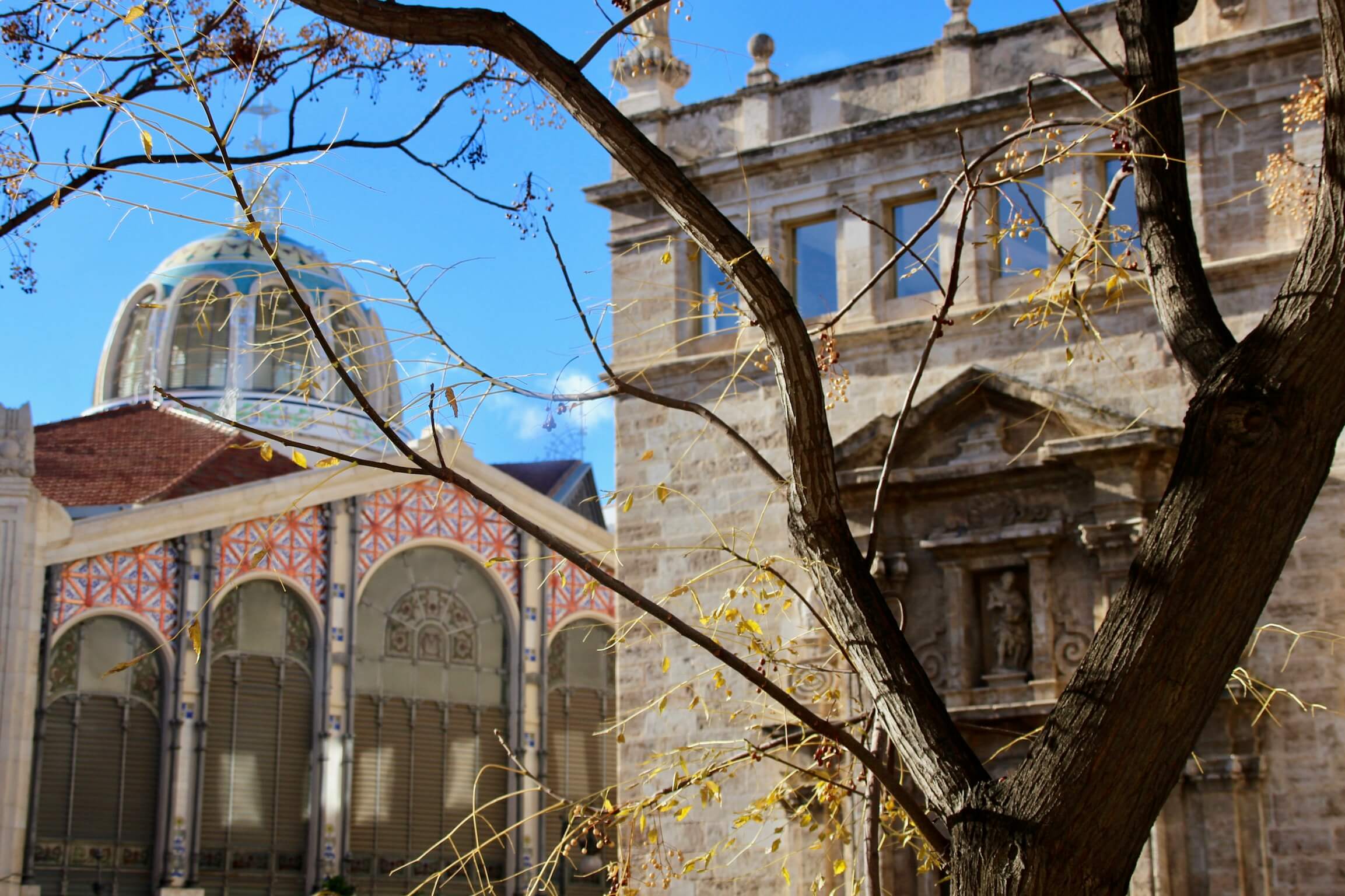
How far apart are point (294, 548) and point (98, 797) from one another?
4.31 m

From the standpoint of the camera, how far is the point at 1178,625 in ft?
16.1

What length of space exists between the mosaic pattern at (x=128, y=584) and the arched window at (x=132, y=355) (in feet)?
31.1

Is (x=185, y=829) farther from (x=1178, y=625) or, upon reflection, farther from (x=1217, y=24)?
(x=1178, y=625)

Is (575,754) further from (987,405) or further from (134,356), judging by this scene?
(987,405)

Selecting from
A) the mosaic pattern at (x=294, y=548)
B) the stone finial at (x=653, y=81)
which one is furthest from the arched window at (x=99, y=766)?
the stone finial at (x=653, y=81)

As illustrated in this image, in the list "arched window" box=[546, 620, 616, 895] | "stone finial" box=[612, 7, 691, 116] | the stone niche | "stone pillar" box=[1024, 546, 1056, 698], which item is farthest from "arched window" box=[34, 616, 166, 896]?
"stone pillar" box=[1024, 546, 1056, 698]

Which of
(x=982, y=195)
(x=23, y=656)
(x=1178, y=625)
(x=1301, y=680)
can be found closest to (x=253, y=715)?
(x=23, y=656)

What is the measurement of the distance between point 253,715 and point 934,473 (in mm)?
11599

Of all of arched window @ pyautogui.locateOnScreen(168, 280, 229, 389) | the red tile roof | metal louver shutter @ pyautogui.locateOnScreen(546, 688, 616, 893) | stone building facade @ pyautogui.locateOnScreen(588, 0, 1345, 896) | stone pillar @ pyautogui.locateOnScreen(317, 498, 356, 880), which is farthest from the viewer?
arched window @ pyautogui.locateOnScreen(168, 280, 229, 389)

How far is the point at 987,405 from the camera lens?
1675 cm

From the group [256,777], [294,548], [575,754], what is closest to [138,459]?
[294,548]

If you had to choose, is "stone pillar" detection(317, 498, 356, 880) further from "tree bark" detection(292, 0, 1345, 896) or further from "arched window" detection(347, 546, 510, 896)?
"tree bark" detection(292, 0, 1345, 896)

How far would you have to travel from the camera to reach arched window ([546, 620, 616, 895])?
27.5 meters

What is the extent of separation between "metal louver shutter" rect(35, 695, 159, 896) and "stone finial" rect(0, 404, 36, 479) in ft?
9.65
